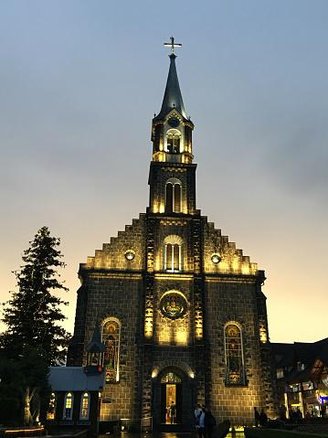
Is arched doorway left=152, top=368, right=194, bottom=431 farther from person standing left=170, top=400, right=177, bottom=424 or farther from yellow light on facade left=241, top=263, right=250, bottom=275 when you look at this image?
yellow light on facade left=241, top=263, right=250, bottom=275

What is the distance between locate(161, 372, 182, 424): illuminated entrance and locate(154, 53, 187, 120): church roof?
2782cm

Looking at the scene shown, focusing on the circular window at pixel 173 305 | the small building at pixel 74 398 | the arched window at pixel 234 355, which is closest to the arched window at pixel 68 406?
the small building at pixel 74 398

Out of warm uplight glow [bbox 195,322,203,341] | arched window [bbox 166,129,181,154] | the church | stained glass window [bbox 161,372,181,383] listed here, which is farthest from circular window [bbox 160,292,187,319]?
arched window [bbox 166,129,181,154]

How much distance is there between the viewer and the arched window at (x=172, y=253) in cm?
4141

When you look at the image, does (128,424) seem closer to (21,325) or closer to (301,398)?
(21,325)

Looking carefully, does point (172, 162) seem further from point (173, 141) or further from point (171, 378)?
point (171, 378)

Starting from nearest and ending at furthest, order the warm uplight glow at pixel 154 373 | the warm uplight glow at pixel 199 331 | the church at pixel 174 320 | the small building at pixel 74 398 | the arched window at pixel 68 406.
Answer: the small building at pixel 74 398 → the arched window at pixel 68 406 → the church at pixel 174 320 → the warm uplight glow at pixel 154 373 → the warm uplight glow at pixel 199 331

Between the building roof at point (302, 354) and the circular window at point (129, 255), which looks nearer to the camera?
the circular window at point (129, 255)

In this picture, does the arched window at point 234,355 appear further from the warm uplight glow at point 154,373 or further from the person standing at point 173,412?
the warm uplight glow at point 154,373

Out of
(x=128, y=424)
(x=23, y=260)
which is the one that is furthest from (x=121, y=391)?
(x=23, y=260)

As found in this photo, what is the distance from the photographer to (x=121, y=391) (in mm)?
35969

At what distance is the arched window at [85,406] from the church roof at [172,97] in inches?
1237

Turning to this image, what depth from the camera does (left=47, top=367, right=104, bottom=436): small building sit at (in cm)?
2705

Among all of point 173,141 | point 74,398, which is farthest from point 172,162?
point 74,398
